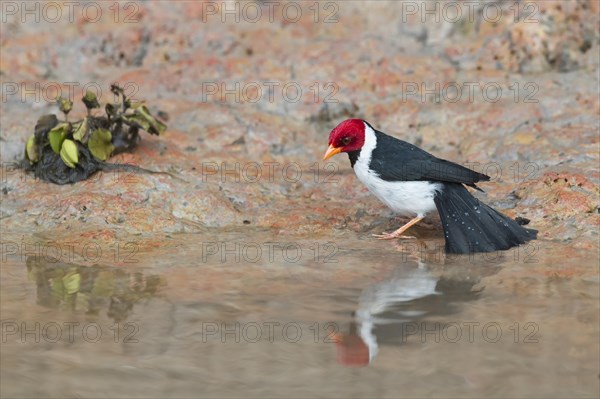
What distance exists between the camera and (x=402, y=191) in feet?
21.3

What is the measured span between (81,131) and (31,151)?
49 centimetres

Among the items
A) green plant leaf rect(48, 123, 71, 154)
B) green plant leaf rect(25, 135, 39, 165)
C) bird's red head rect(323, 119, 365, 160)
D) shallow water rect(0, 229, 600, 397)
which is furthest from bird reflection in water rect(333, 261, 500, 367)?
green plant leaf rect(25, 135, 39, 165)

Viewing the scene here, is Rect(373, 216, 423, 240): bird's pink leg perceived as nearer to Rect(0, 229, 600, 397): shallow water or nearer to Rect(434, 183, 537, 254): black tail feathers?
Rect(0, 229, 600, 397): shallow water

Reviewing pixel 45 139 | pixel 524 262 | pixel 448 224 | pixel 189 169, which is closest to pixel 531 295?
pixel 524 262

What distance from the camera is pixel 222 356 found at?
430cm

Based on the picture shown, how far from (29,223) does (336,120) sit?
3.40 metres

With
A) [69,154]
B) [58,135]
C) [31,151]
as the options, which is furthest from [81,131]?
[31,151]

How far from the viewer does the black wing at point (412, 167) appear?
6344 millimetres

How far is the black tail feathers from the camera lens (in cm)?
615

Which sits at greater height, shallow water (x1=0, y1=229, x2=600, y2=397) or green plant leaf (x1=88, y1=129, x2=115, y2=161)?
green plant leaf (x1=88, y1=129, x2=115, y2=161)

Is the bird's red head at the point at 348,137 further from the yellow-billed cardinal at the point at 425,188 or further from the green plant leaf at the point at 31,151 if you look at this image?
the green plant leaf at the point at 31,151

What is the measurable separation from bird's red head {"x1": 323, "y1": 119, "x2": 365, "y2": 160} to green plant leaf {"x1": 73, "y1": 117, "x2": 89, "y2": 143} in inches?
90.2

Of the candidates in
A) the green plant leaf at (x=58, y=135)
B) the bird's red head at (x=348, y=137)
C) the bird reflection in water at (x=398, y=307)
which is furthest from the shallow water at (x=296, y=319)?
the green plant leaf at (x=58, y=135)

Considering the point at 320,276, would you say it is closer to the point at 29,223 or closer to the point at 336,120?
the point at 29,223
